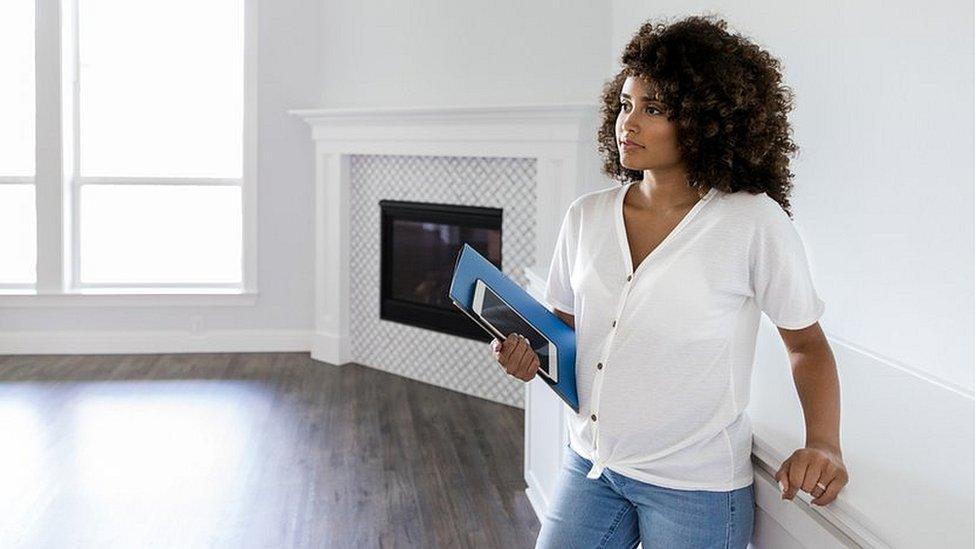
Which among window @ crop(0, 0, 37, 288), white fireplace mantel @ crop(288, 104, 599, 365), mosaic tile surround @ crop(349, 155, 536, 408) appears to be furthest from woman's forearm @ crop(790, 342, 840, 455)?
window @ crop(0, 0, 37, 288)

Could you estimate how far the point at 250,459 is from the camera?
12.7 ft

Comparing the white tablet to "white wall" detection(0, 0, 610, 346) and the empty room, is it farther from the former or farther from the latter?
"white wall" detection(0, 0, 610, 346)

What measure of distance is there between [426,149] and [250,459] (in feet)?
6.23

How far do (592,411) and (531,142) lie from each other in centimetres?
322

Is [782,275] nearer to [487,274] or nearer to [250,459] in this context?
[487,274]

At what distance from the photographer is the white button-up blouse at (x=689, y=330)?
1388 mm

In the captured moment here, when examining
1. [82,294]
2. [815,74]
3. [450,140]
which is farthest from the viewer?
[82,294]

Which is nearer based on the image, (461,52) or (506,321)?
(506,321)

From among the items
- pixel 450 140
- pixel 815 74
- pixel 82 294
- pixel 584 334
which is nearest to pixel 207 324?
pixel 82 294

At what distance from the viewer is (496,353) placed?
62.9 inches

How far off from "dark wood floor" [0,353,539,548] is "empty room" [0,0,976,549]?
20 millimetres

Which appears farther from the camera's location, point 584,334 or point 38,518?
point 38,518

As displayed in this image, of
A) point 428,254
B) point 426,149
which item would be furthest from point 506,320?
point 428,254

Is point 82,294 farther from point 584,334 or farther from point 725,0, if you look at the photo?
point 584,334
